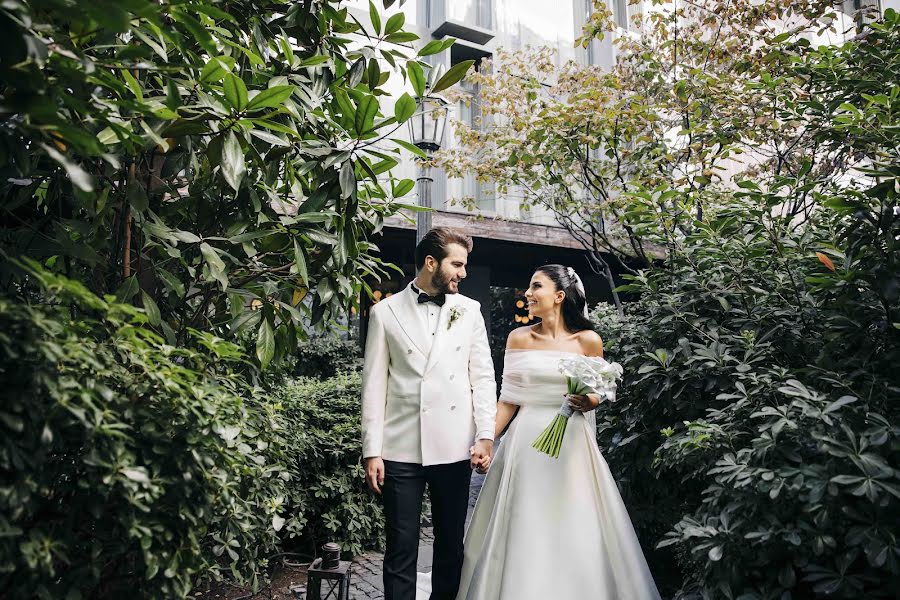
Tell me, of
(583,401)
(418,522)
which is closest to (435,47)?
(583,401)

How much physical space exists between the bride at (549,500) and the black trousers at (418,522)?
21cm

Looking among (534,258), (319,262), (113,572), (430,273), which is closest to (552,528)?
(430,273)

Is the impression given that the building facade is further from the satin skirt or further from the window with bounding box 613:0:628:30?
the satin skirt

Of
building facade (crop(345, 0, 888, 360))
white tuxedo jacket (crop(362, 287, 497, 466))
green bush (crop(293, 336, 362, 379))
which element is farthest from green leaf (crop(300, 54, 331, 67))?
green bush (crop(293, 336, 362, 379))

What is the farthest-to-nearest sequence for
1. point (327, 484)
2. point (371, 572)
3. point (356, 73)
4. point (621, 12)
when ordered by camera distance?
point (621, 12) < point (327, 484) < point (371, 572) < point (356, 73)

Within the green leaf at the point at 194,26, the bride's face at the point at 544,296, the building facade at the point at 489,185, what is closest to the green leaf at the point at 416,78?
the green leaf at the point at 194,26

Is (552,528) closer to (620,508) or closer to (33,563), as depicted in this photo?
(620,508)

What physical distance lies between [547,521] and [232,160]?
8.25ft

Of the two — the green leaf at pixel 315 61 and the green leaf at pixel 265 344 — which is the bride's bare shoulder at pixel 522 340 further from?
the green leaf at pixel 315 61

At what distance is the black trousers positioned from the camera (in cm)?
286

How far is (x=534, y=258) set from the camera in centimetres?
1209

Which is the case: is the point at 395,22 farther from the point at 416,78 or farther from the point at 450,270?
the point at 450,270

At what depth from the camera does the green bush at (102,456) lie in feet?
4.86

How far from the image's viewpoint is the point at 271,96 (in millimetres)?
1994
